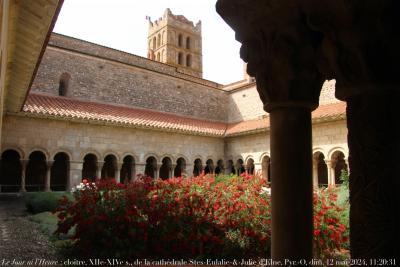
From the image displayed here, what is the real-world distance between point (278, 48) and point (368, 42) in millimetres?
642

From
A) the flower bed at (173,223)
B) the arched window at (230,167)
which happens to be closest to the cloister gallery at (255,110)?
the arched window at (230,167)

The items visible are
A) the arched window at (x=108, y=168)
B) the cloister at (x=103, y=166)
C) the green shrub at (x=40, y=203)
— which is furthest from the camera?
the arched window at (x=108, y=168)

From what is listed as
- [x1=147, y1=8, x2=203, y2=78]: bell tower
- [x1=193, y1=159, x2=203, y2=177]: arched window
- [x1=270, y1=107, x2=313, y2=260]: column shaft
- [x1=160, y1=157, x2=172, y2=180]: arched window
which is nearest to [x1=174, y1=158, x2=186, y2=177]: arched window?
[x1=160, y1=157, x2=172, y2=180]: arched window

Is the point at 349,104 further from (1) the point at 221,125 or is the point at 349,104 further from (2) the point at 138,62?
(2) the point at 138,62

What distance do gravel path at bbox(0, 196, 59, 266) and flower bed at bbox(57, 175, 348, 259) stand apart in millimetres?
483

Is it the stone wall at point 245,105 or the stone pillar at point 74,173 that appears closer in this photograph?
the stone pillar at point 74,173

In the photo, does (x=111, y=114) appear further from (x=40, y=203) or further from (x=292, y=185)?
(x=292, y=185)

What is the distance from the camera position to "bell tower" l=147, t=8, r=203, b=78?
37.0m

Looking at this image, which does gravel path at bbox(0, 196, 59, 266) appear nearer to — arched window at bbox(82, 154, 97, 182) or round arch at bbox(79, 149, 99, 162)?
round arch at bbox(79, 149, 99, 162)

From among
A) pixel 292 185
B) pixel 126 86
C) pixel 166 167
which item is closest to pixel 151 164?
pixel 166 167

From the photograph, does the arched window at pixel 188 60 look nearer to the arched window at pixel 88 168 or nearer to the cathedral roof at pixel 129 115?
the cathedral roof at pixel 129 115

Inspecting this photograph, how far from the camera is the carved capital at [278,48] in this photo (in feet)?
6.71

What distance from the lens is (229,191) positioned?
5973 millimetres

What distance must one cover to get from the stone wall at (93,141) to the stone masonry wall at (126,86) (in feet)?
8.74
